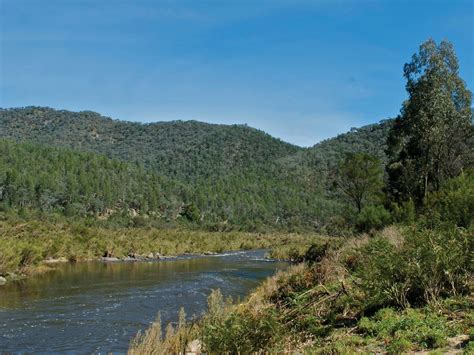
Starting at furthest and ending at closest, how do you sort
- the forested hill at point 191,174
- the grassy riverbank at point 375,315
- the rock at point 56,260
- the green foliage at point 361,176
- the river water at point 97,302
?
the forested hill at point 191,174 < the green foliage at point 361,176 < the rock at point 56,260 < the river water at point 97,302 < the grassy riverbank at point 375,315

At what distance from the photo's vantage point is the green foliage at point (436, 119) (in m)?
37.0

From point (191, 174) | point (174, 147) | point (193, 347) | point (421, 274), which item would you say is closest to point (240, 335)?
point (193, 347)

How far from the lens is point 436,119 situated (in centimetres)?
3691

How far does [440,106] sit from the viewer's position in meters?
36.7

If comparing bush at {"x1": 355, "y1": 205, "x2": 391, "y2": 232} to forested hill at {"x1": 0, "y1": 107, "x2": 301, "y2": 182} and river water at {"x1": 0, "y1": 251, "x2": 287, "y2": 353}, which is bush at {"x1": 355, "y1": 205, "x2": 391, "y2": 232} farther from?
forested hill at {"x1": 0, "y1": 107, "x2": 301, "y2": 182}

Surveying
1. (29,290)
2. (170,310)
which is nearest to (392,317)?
(170,310)

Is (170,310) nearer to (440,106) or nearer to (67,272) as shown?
(67,272)

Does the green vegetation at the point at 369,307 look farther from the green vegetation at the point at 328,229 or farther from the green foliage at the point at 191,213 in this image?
the green foliage at the point at 191,213

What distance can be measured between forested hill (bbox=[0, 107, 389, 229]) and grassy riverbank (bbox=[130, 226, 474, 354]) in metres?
81.3

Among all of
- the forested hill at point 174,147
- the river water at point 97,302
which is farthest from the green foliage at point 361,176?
the forested hill at point 174,147

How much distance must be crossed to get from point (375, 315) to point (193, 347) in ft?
14.7

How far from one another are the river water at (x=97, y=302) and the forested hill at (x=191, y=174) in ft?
195

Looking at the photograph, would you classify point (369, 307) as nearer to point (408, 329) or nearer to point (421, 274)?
point (421, 274)

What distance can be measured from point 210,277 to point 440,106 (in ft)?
65.8
